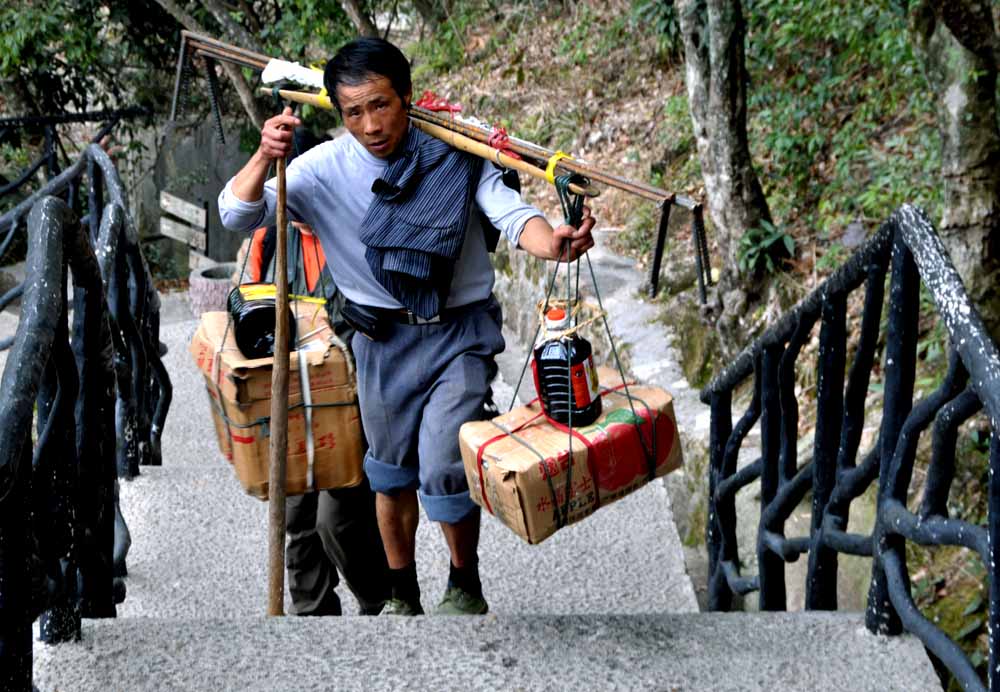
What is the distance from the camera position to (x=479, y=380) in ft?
11.2

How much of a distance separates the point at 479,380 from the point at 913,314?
129 cm

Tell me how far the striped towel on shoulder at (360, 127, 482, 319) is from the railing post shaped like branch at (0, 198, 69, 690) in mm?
1145

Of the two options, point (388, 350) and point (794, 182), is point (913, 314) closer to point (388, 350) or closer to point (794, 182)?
point (388, 350)

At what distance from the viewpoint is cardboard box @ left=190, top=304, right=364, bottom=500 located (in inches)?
141

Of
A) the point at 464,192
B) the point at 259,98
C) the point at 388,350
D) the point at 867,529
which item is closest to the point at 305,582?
the point at 388,350

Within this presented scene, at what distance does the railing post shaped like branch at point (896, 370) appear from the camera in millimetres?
2615

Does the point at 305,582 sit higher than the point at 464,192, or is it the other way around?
the point at 464,192

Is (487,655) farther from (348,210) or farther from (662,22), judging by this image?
(662,22)

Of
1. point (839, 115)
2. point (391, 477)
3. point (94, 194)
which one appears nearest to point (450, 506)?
point (391, 477)

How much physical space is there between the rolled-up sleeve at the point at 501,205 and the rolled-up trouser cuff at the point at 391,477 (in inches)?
31.1

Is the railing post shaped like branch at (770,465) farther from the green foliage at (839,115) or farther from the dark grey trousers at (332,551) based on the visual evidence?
the green foliage at (839,115)

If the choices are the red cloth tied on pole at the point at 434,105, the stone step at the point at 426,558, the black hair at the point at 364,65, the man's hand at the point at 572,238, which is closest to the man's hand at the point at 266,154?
the black hair at the point at 364,65

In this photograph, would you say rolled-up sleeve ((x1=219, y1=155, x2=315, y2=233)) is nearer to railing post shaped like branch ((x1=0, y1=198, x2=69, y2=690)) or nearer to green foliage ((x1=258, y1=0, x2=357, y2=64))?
railing post shaped like branch ((x1=0, y1=198, x2=69, y2=690))

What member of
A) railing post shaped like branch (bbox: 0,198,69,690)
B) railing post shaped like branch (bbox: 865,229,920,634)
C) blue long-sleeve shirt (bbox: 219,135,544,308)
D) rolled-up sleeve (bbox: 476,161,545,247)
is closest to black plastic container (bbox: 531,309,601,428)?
rolled-up sleeve (bbox: 476,161,545,247)
